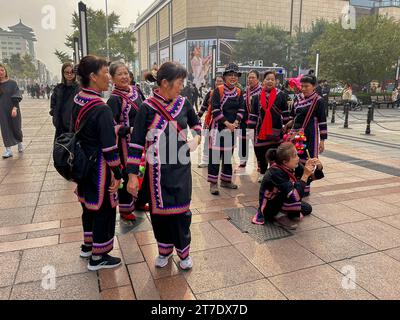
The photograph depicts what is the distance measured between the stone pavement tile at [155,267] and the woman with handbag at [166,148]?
0.77ft

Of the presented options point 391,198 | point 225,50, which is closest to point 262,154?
point 391,198

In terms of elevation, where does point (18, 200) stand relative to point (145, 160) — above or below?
below

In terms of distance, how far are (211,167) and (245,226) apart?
1465mm

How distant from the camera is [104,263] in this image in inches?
122

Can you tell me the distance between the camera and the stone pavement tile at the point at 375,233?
361cm

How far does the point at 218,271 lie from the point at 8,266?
1.91 meters

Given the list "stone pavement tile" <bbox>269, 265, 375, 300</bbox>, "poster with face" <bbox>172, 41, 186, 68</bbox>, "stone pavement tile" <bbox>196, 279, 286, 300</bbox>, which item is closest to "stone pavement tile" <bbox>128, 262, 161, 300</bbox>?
"stone pavement tile" <bbox>196, 279, 286, 300</bbox>

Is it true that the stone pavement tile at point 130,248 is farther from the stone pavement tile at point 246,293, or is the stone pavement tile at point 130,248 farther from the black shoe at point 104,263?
the stone pavement tile at point 246,293

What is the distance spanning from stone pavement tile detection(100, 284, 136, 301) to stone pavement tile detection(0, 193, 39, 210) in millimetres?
2582

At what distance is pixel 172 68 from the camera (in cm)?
283

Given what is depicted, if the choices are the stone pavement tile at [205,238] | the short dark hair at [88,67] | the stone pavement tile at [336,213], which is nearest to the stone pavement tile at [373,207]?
the stone pavement tile at [336,213]

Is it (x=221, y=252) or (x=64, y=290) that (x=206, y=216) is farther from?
(x=64, y=290)
